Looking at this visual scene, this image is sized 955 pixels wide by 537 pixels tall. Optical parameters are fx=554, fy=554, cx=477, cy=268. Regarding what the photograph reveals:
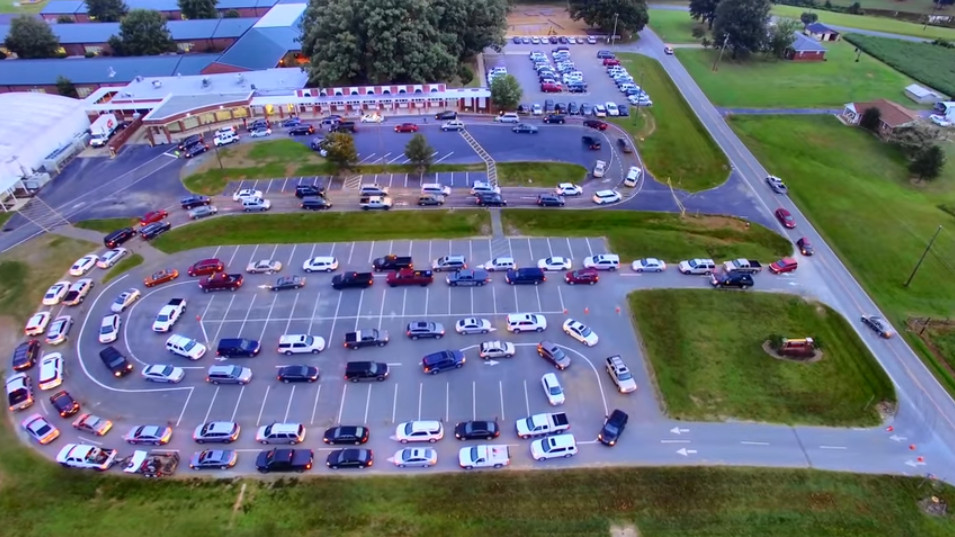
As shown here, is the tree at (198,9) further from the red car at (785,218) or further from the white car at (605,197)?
the red car at (785,218)

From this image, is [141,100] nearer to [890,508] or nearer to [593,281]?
[593,281]

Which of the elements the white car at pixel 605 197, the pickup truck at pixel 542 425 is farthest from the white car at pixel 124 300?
the white car at pixel 605 197

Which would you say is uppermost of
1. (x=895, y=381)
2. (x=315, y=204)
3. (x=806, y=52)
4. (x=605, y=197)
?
(x=806, y=52)

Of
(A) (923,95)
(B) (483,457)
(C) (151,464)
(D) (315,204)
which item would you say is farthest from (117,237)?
(A) (923,95)

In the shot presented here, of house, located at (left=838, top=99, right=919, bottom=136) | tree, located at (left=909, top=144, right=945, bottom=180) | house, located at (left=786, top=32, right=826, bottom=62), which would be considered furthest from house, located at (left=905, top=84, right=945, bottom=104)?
tree, located at (left=909, top=144, right=945, bottom=180)

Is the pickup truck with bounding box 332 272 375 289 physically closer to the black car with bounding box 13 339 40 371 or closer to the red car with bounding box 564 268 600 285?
the red car with bounding box 564 268 600 285

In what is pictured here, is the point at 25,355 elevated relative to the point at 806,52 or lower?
lower

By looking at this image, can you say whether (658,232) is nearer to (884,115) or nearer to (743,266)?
(743,266)
